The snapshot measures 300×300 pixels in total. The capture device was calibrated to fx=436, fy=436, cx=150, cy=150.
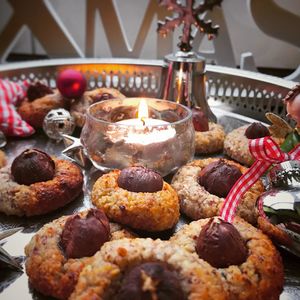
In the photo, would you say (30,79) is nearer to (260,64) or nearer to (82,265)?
(82,265)

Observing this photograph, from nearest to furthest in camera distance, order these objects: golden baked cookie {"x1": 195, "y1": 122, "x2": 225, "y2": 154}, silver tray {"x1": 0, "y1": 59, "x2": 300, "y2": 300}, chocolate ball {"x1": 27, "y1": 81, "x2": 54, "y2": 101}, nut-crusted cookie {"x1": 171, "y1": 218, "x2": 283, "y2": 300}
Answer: nut-crusted cookie {"x1": 171, "y1": 218, "x2": 283, "y2": 300}
golden baked cookie {"x1": 195, "y1": 122, "x2": 225, "y2": 154}
silver tray {"x1": 0, "y1": 59, "x2": 300, "y2": 300}
chocolate ball {"x1": 27, "y1": 81, "x2": 54, "y2": 101}

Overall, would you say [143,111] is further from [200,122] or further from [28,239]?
[28,239]

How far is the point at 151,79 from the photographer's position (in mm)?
2047

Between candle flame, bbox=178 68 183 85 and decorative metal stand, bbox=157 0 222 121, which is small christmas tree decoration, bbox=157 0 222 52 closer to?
decorative metal stand, bbox=157 0 222 121

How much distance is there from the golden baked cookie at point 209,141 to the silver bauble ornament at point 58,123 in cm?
46

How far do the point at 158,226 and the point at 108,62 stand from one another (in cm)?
117

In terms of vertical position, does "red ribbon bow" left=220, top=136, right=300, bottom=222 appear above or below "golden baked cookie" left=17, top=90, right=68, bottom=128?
above

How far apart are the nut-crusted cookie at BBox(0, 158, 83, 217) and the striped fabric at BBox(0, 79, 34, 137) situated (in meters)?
0.42

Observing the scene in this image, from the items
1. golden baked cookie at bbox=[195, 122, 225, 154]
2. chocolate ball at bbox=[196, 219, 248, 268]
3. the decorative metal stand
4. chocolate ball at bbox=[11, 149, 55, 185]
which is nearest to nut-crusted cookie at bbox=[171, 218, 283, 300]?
chocolate ball at bbox=[196, 219, 248, 268]

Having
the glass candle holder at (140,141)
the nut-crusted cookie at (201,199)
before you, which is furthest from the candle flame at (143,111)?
the nut-crusted cookie at (201,199)

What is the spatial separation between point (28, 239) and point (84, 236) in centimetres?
25

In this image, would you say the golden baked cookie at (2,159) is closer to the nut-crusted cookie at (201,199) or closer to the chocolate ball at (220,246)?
the nut-crusted cookie at (201,199)

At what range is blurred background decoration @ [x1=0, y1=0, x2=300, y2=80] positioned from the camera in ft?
7.86

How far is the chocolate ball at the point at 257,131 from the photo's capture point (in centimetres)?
141
